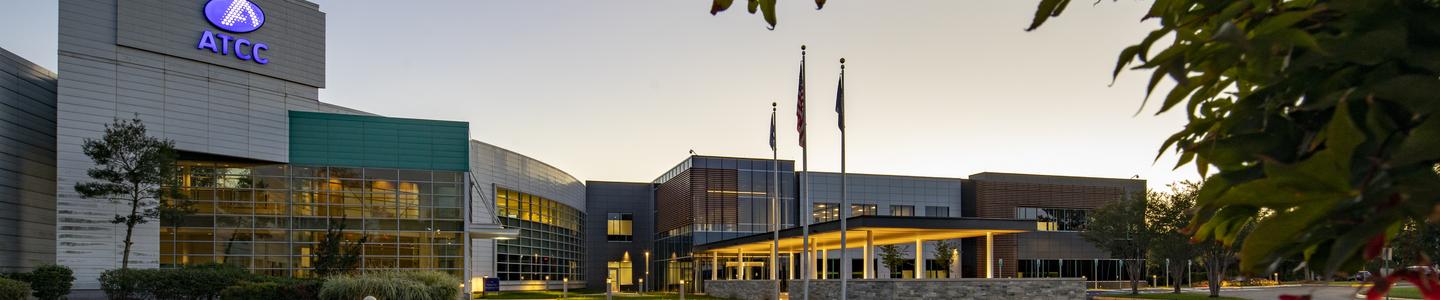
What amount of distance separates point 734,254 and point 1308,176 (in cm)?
6325

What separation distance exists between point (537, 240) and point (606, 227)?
14.8 meters

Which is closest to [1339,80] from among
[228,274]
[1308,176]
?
[1308,176]

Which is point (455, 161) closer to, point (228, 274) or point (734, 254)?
point (228, 274)

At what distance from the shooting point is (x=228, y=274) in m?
33.4

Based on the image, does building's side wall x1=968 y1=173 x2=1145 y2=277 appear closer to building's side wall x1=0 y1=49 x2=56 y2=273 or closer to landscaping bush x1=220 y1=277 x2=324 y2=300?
landscaping bush x1=220 y1=277 x2=324 y2=300

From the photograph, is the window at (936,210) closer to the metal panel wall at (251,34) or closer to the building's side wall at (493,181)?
the building's side wall at (493,181)

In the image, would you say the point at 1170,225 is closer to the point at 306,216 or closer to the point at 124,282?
the point at 306,216

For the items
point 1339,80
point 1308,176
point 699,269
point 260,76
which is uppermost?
point 260,76

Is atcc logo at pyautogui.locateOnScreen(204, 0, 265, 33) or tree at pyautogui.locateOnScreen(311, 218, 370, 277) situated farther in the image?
atcc logo at pyautogui.locateOnScreen(204, 0, 265, 33)

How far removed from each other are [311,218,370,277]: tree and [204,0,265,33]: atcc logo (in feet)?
26.6

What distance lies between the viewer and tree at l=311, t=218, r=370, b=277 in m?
38.2

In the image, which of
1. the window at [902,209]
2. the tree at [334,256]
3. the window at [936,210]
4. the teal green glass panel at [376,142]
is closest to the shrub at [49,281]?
the tree at [334,256]

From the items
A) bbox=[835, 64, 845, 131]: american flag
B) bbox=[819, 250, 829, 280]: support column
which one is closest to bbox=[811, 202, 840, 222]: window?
bbox=[819, 250, 829, 280]: support column

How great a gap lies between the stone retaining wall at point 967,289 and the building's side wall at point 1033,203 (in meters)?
35.5
